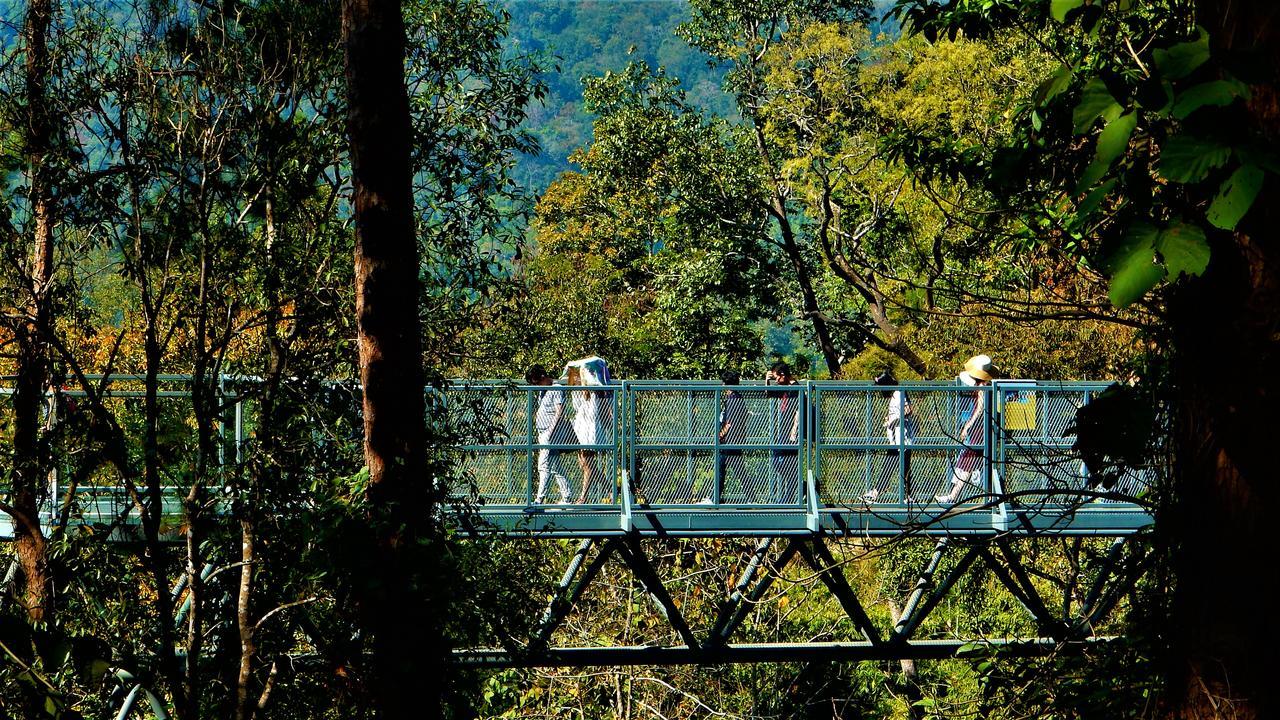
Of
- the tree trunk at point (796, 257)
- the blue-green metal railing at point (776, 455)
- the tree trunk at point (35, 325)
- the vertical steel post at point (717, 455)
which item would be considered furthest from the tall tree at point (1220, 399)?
the tree trunk at point (796, 257)

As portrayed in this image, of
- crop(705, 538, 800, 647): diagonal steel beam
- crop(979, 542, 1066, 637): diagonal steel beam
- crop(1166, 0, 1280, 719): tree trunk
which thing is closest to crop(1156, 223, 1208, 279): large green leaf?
crop(1166, 0, 1280, 719): tree trunk

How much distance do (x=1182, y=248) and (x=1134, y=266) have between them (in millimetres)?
87

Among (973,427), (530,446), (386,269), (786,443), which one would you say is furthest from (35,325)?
(973,427)

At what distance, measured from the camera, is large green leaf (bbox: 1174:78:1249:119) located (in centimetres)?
217

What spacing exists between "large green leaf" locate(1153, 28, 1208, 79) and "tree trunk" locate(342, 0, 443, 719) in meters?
5.27

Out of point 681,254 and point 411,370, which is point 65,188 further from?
point 681,254

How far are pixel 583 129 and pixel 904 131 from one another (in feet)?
581

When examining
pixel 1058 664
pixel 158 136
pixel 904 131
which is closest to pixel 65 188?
pixel 158 136

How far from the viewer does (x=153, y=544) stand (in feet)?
21.4

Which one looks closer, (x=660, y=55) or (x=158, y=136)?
(x=158, y=136)

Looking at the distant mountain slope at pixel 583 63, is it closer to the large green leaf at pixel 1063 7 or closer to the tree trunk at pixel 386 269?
the tree trunk at pixel 386 269

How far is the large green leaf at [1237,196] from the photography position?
2.19 metres

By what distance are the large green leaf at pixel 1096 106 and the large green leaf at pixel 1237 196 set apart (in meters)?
0.24

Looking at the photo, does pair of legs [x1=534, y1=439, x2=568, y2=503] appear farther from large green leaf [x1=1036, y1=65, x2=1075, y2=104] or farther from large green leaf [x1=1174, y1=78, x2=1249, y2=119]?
large green leaf [x1=1174, y1=78, x2=1249, y2=119]
